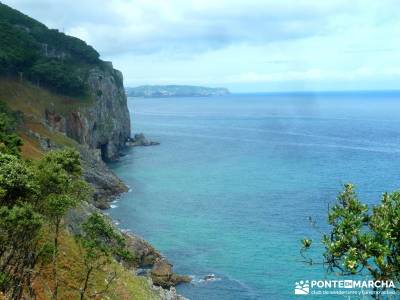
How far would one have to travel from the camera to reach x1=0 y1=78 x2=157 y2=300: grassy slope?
1124 inches

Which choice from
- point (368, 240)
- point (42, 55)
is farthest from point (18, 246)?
point (42, 55)

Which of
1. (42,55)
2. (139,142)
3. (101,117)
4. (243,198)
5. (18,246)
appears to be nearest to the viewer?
(18,246)

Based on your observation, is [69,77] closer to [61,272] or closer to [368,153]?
[368,153]

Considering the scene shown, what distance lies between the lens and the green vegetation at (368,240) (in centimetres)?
1135

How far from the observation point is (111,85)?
131 m

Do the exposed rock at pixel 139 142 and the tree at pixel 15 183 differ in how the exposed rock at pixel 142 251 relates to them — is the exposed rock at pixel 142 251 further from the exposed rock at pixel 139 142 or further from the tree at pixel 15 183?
the exposed rock at pixel 139 142

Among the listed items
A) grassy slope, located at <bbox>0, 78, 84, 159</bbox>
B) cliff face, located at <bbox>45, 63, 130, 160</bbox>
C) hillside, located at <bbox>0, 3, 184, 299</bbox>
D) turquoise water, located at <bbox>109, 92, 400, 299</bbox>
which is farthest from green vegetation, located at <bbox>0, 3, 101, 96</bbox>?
turquoise water, located at <bbox>109, 92, 400, 299</bbox>

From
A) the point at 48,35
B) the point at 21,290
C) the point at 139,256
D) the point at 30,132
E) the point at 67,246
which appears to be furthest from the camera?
the point at 48,35

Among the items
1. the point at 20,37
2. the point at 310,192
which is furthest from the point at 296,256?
the point at 20,37

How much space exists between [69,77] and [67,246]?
85.0m

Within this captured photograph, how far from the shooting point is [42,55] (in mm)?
115125

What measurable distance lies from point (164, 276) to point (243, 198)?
35.2 m

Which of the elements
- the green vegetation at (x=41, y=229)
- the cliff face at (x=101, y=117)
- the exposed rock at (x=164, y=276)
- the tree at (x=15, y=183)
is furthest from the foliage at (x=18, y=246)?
the cliff face at (x=101, y=117)

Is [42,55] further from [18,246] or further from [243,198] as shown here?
[18,246]
